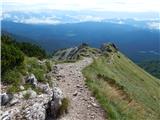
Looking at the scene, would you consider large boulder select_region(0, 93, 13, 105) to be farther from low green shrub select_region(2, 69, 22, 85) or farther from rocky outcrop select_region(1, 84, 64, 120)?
low green shrub select_region(2, 69, 22, 85)

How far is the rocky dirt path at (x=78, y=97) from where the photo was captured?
24913mm

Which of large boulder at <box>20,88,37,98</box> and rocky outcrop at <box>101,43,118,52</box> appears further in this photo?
rocky outcrop at <box>101,43,118,52</box>

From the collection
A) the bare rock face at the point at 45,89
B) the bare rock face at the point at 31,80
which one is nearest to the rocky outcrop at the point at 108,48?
the bare rock face at the point at 31,80

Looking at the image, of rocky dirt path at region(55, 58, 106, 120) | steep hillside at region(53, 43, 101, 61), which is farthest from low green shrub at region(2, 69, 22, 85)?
steep hillside at region(53, 43, 101, 61)

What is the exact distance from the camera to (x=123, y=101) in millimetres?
29203

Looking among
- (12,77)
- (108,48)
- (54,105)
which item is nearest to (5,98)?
(54,105)

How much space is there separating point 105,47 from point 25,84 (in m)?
66.5

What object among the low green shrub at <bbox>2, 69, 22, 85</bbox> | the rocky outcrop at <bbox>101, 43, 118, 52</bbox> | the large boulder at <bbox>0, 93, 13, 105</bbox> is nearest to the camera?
the large boulder at <bbox>0, 93, 13, 105</bbox>

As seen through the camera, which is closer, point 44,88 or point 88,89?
point 44,88

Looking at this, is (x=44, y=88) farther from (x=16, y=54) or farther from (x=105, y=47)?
(x=105, y=47)

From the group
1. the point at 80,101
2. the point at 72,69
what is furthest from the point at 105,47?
the point at 80,101

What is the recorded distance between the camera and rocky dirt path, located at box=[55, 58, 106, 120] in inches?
981

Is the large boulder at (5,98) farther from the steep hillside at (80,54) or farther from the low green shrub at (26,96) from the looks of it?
the steep hillside at (80,54)

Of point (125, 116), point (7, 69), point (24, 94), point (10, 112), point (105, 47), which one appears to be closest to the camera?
point (10, 112)
